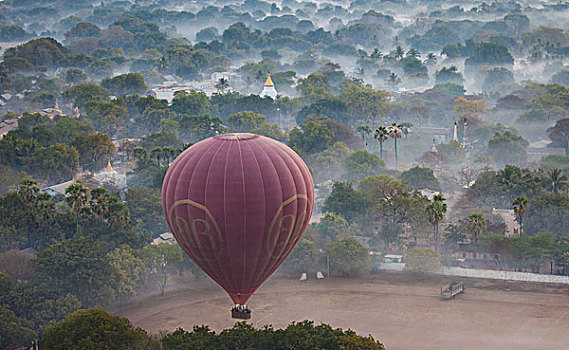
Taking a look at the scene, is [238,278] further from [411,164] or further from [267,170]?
[411,164]

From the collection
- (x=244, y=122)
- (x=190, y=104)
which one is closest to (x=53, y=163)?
(x=244, y=122)

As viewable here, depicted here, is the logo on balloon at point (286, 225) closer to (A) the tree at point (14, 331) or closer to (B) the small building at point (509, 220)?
(A) the tree at point (14, 331)

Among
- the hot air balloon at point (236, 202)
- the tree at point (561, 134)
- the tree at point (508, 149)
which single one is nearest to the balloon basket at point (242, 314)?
the hot air balloon at point (236, 202)

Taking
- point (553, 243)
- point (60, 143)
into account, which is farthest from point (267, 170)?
point (60, 143)

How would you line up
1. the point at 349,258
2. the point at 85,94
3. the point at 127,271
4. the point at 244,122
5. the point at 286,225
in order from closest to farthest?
the point at 286,225 < the point at 127,271 < the point at 349,258 < the point at 244,122 < the point at 85,94

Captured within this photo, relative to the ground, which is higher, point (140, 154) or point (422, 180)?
point (140, 154)

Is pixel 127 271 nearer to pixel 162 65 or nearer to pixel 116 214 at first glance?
pixel 116 214
